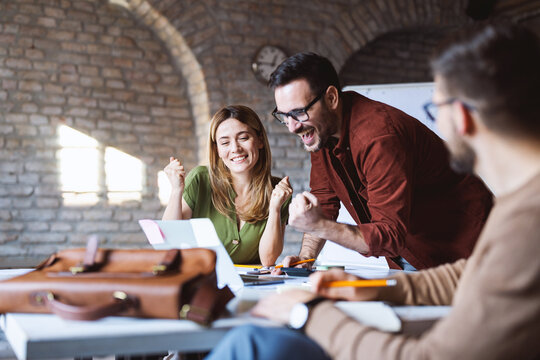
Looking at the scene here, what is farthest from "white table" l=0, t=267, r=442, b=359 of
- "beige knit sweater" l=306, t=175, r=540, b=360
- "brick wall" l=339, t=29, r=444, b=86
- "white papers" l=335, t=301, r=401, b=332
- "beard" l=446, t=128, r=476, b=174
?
"brick wall" l=339, t=29, r=444, b=86

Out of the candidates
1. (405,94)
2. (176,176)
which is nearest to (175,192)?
(176,176)

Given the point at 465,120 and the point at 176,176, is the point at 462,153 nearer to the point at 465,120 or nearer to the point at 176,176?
the point at 465,120

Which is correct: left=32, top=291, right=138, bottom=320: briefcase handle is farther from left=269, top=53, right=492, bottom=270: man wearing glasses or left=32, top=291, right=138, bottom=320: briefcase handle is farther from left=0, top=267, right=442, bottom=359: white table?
left=269, top=53, right=492, bottom=270: man wearing glasses

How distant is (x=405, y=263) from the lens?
212 cm

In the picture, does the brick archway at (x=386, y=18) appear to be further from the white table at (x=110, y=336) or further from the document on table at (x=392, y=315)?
the white table at (x=110, y=336)

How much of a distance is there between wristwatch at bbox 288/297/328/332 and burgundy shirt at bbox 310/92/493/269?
0.67 meters

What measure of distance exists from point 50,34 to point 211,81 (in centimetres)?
147

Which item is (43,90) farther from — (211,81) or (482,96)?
(482,96)

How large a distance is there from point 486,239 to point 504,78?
251mm

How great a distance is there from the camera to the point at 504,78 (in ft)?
2.60

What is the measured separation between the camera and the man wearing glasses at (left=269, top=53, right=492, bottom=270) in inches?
63.9

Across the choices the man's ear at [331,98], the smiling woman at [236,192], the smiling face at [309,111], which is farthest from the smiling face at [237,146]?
the man's ear at [331,98]

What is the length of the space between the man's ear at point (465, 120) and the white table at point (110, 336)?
49 centimetres

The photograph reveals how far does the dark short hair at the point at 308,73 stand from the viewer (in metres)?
1.91
